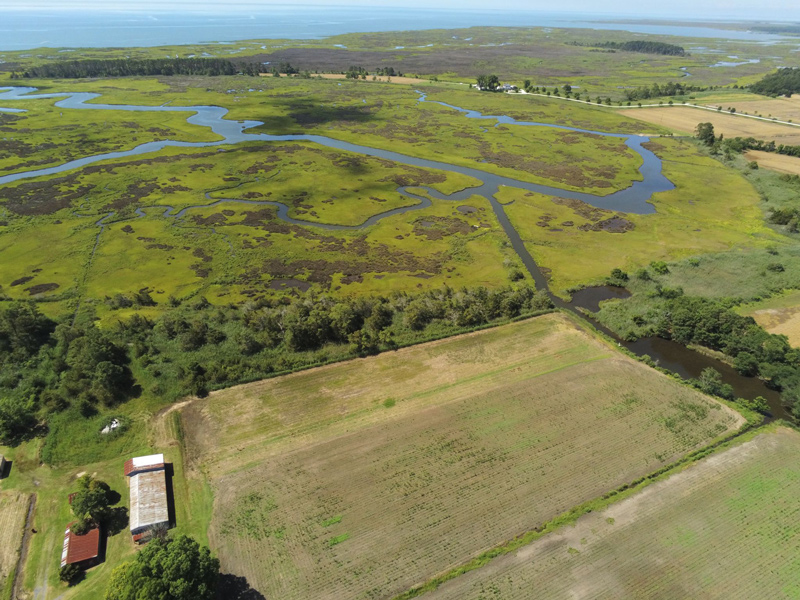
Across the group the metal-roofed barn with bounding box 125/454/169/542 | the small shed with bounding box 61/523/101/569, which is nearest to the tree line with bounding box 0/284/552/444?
the metal-roofed barn with bounding box 125/454/169/542

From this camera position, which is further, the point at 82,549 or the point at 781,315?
the point at 781,315

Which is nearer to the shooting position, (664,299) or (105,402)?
(105,402)

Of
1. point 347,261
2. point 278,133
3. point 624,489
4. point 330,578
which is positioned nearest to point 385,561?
point 330,578

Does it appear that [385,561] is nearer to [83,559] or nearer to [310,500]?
[310,500]

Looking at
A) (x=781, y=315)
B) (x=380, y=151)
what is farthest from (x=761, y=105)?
(x=781, y=315)

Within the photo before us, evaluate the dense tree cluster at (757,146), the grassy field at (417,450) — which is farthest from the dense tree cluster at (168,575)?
the dense tree cluster at (757,146)

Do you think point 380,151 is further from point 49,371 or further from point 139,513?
point 139,513
